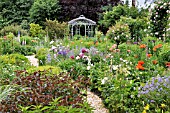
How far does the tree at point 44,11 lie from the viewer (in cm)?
2019

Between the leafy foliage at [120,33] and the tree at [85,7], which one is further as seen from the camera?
the tree at [85,7]

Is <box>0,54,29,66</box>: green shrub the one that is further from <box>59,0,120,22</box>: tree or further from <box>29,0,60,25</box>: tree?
<box>29,0,60,25</box>: tree

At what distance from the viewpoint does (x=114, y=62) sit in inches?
255

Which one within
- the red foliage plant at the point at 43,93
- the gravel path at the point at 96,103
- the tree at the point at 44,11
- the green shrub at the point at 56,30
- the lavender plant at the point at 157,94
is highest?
the tree at the point at 44,11

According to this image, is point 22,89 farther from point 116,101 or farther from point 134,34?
point 134,34

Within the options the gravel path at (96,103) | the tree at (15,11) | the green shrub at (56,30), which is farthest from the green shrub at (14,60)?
the tree at (15,11)

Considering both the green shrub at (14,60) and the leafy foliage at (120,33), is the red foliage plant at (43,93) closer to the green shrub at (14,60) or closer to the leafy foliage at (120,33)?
the green shrub at (14,60)

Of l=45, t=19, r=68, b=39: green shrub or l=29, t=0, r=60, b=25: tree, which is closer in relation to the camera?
l=45, t=19, r=68, b=39: green shrub

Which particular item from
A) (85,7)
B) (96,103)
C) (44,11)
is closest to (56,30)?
(85,7)

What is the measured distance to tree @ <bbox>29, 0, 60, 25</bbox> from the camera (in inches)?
795

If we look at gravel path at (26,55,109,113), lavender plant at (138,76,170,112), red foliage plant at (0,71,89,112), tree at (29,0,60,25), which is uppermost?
tree at (29,0,60,25)

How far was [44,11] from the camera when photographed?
20.4m

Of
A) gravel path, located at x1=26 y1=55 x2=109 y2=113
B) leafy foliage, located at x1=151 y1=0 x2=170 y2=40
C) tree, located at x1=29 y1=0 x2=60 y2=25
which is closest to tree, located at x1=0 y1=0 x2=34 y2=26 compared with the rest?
tree, located at x1=29 y1=0 x2=60 y2=25

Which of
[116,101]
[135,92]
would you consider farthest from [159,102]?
[116,101]
